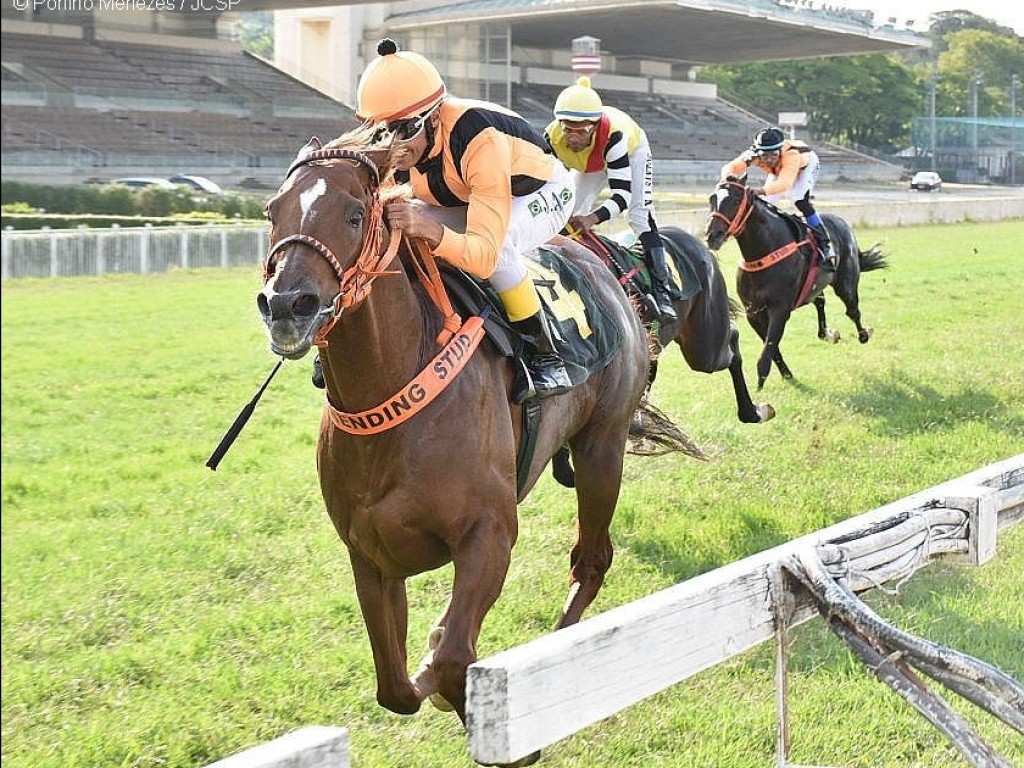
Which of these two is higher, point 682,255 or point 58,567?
point 682,255

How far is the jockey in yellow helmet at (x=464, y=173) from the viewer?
364 cm

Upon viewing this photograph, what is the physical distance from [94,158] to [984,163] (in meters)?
15.7

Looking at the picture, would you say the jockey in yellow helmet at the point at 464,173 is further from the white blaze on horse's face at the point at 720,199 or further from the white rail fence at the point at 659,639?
the white blaze on horse's face at the point at 720,199

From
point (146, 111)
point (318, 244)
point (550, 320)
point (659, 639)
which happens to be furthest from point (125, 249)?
point (659, 639)

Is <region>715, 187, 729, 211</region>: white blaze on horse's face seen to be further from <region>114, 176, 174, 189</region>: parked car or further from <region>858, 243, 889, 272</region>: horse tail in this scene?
<region>114, 176, 174, 189</region>: parked car

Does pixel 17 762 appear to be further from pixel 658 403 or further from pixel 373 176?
pixel 658 403

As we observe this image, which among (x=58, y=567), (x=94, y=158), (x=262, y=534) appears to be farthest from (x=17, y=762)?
(x=94, y=158)

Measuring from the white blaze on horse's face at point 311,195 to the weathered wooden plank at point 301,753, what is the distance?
1.46m

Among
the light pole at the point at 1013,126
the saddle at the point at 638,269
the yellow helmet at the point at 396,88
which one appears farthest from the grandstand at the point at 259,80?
the yellow helmet at the point at 396,88

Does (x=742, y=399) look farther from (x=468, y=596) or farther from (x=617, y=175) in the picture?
(x=468, y=596)

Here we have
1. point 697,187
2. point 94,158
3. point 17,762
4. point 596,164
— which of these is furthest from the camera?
point 697,187

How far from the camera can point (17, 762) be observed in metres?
3.69

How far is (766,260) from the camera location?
10367mm

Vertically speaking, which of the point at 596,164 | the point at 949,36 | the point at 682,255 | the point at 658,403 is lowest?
the point at 658,403
